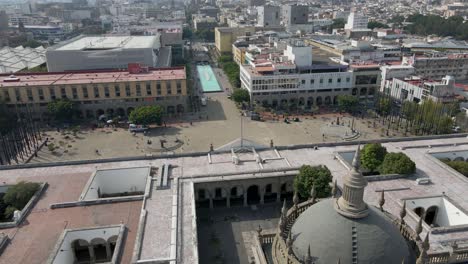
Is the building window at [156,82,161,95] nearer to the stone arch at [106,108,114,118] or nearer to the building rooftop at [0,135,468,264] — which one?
the stone arch at [106,108,114,118]

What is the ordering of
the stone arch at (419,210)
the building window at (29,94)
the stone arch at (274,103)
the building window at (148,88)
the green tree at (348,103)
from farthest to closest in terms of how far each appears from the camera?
the stone arch at (274,103)
the building window at (148,88)
the green tree at (348,103)
the building window at (29,94)
the stone arch at (419,210)

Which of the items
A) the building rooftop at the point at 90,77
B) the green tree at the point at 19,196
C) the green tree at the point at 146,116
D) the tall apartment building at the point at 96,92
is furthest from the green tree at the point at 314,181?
the building rooftop at the point at 90,77

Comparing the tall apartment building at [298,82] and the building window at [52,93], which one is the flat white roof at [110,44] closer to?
the building window at [52,93]

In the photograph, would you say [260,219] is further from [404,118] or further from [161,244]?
[404,118]

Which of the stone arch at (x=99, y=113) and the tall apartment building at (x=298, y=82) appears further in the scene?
the tall apartment building at (x=298, y=82)

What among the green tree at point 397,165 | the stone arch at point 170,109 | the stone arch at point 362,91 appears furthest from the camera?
the stone arch at point 362,91
